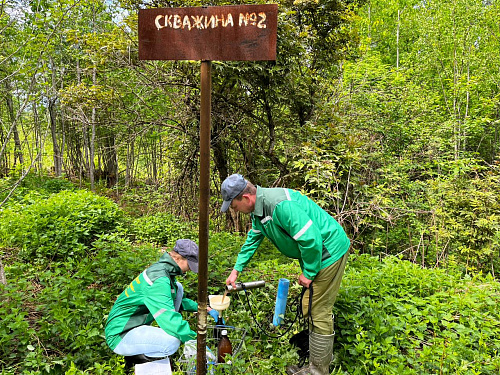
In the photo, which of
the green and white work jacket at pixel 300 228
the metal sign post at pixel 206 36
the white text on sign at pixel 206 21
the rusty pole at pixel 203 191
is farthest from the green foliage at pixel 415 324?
the white text on sign at pixel 206 21

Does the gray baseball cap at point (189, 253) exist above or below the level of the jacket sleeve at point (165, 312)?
above

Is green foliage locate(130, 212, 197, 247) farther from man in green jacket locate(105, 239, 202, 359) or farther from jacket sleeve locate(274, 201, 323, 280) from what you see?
jacket sleeve locate(274, 201, 323, 280)

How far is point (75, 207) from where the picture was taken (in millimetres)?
6023

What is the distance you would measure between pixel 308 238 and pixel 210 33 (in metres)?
1.56

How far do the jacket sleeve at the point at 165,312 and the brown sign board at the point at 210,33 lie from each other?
164 centimetres

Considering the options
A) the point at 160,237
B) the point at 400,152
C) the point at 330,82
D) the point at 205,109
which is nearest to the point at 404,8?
the point at 400,152

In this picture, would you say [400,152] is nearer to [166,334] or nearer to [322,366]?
[322,366]

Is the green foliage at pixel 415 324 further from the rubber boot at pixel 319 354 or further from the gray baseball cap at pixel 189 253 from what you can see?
the gray baseball cap at pixel 189 253

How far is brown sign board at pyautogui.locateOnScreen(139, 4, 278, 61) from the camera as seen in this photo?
6.15 ft

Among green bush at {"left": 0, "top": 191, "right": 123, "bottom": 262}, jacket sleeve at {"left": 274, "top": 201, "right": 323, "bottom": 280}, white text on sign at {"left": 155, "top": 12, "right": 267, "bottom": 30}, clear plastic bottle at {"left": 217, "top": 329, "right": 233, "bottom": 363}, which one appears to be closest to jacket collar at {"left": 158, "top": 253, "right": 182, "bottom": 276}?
clear plastic bottle at {"left": 217, "top": 329, "right": 233, "bottom": 363}

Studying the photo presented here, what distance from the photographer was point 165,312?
230 cm

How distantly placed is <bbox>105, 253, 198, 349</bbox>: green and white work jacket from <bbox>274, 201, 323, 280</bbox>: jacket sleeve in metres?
0.97

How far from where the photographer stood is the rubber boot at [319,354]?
105 inches

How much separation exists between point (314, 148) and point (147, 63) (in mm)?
3662
